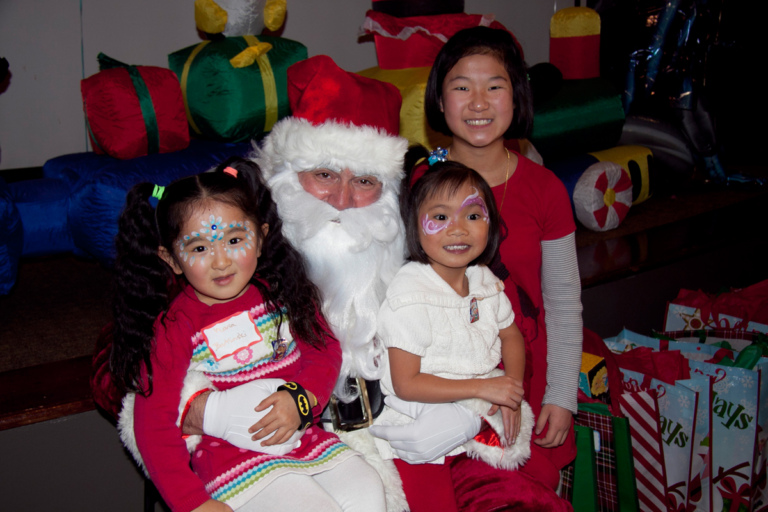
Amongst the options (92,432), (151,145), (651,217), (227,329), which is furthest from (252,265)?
(651,217)

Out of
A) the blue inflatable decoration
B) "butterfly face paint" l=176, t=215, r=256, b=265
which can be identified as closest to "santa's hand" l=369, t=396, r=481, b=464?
"butterfly face paint" l=176, t=215, r=256, b=265

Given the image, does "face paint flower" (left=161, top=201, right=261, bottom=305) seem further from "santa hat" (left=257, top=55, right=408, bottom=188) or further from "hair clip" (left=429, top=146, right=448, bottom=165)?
"hair clip" (left=429, top=146, right=448, bottom=165)

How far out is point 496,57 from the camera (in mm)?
1354

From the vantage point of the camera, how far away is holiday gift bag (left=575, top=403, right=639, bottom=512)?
5.23 ft

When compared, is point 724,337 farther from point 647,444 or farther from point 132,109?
point 132,109

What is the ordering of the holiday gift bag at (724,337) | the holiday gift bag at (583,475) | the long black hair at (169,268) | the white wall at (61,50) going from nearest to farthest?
the long black hair at (169,268) < the holiday gift bag at (583,475) < the holiday gift bag at (724,337) < the white wall at (61,50)

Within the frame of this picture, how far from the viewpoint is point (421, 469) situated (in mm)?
1236

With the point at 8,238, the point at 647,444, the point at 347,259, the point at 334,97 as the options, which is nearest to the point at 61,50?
the point at 8,238

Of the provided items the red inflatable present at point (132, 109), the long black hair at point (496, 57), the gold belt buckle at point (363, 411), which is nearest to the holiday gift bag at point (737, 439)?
the long black hair at point (496, 57)

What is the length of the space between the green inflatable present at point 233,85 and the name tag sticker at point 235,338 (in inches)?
46.5

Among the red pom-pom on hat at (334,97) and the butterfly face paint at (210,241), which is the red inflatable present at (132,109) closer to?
the red pom-pom on hat at (334,97)

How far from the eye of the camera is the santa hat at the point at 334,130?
135 centimetres

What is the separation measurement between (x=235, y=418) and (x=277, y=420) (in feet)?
0.25

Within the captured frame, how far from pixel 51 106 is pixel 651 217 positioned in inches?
116
